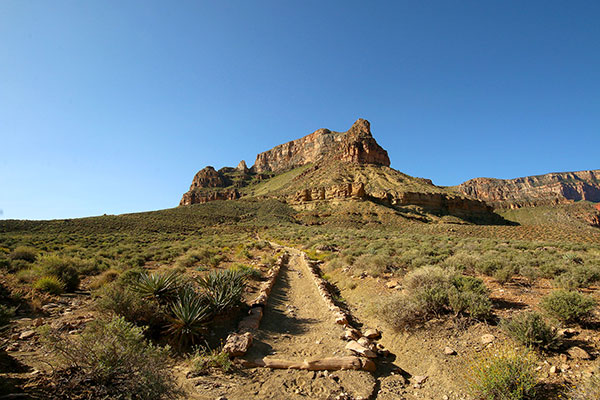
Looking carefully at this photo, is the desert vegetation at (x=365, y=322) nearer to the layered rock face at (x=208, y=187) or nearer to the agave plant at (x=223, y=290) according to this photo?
the agave plant at (x=223, y=290)

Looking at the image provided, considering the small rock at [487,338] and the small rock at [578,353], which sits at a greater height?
the small rock at [578,353]

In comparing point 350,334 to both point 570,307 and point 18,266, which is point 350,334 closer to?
point 570,307

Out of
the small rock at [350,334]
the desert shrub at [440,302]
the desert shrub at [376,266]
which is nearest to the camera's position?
the desert shrub at [440,302]

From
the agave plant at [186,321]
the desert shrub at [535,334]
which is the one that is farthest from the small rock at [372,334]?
the agave plant at [186,321]

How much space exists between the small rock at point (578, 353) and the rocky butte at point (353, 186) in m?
52.8

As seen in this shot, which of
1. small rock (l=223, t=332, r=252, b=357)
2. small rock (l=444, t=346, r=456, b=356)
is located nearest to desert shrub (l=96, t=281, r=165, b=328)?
small rock (l=223, t=332, r=252, b=357)

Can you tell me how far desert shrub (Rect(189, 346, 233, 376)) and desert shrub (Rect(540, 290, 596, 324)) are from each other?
606 cm

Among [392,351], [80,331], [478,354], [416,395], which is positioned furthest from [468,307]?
[80,331]

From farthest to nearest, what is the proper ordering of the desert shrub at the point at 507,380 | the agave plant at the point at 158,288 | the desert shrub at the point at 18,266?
1. the desert shrub at the point at 18,266
2. the agave plant at the point at 158,288
3. the desert shrub at the point at 507,380

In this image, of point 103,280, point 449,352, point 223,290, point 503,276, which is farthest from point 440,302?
point 103,280

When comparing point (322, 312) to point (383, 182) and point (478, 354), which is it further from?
point (383, 182)

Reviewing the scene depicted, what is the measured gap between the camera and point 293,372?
4.28 meters

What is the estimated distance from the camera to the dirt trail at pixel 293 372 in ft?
12.1

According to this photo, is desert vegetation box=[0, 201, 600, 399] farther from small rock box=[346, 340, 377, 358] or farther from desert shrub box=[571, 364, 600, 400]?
small rock box=[346, 340, 377, 358]
